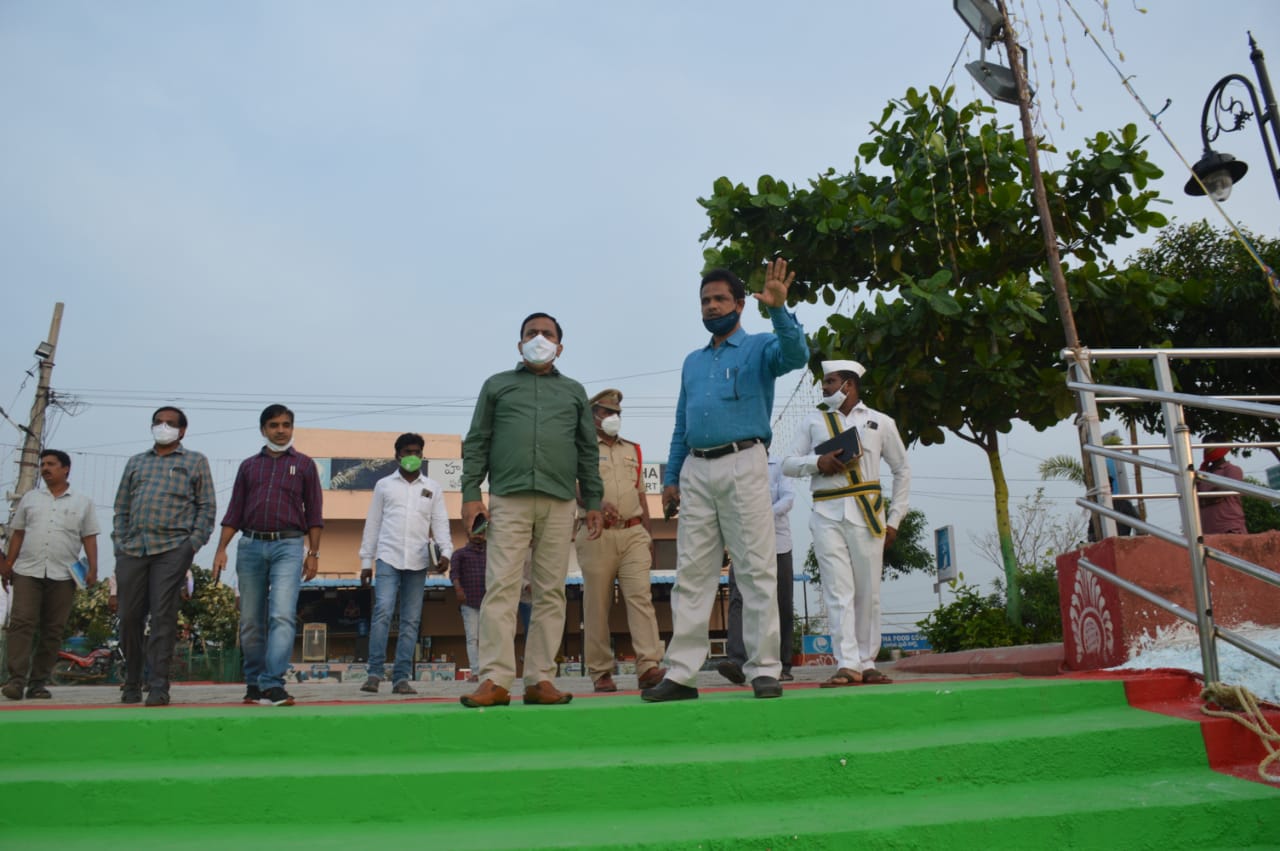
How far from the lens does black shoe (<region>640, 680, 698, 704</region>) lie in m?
4.23

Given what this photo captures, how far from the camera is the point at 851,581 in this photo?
548 centimetres

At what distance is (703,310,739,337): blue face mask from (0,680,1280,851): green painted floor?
191cm

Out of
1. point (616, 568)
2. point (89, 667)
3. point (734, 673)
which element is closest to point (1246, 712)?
point (734, 673)

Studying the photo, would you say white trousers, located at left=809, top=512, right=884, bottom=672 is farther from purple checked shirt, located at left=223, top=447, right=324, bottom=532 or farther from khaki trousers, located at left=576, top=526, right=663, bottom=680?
purple checked shirt, located at left=223, top=447, right=324, bottom=532

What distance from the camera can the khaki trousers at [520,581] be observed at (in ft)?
14.7

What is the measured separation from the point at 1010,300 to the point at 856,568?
457 cm

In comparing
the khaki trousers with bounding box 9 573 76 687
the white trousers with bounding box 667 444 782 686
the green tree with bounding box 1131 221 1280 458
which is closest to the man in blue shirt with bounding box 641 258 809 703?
the white trousers with bounding box 667 444 782 686

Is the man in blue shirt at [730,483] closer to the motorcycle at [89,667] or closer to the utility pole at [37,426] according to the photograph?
the motorcycle at [89,667]

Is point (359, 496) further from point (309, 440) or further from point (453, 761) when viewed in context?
point (453, 761)

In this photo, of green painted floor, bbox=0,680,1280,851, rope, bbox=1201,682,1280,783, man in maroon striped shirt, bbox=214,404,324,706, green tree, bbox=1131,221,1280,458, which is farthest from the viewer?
green tree, bbox=1131,221,1280,458

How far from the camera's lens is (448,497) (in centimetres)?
3212

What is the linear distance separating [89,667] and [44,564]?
13.6 meters

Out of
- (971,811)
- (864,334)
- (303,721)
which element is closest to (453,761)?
(303,721)

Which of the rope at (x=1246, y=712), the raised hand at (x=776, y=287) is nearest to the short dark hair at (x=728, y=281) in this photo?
the raised hand at (x=776, y=287)
